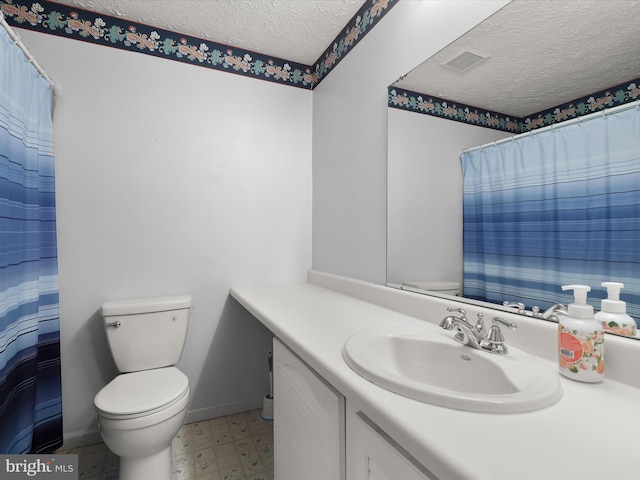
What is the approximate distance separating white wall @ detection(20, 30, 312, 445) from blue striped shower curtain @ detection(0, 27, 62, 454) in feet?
0.38

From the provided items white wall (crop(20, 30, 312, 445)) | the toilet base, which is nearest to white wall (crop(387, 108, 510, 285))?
white wall (crop(20, 30, 312, 445))

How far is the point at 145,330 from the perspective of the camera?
5.59 ft

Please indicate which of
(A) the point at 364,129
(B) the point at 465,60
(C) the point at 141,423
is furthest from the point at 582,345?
(C) the point at 141,423

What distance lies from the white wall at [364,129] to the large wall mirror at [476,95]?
8 cm

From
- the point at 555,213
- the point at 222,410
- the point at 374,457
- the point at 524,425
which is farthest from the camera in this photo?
the point at 222,410

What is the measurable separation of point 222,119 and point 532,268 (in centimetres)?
186

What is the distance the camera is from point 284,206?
2209 millimetres

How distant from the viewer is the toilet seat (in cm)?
130

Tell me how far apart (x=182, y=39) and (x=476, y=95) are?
1741mm

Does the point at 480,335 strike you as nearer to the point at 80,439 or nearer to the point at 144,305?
the point at 144,305

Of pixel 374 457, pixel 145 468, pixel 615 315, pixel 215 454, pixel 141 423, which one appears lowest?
pixel 215 454

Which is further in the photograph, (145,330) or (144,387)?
(145,330)

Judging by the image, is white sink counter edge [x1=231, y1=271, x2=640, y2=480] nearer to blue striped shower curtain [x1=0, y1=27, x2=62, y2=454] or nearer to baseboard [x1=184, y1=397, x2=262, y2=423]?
blue striped shower curtain [x1=0, y1=27, x2=62, y2=454]

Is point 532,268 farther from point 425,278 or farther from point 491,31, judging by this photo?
point 491,31
